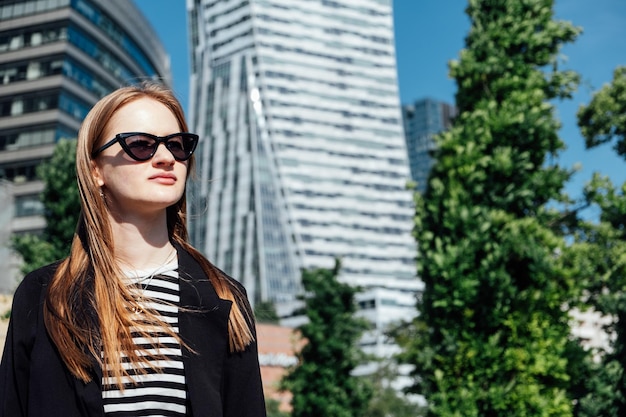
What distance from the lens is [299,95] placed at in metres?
148

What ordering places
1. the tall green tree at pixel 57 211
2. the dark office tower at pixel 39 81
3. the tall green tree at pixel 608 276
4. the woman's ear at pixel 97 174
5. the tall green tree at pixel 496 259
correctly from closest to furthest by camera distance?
the woman's ear at pixel 97 174, the tall green tree at pixel 496 259, the tall green tree at pixel 608 276, the tall green tree at pixel 57 211, the dark office tower at pixel 39 81

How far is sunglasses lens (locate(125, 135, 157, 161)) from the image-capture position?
2.74m

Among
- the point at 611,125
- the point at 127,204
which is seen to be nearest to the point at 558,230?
the point at 611,125

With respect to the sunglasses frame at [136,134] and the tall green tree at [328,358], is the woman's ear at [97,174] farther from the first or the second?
the tall green tree at [328,358]

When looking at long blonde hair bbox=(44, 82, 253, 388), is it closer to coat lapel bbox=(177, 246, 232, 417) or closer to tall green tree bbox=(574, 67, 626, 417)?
coat lapel bbox=(177, 246, 232, 417)

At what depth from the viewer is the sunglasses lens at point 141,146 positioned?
108 inches

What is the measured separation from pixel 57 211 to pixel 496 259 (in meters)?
13.7

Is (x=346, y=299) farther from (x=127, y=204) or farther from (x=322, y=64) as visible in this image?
(x=322, y=64)

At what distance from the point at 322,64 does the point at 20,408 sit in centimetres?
15376

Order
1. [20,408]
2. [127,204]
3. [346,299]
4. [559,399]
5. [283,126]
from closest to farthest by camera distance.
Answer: [20,408], [127,204], [559,399], [346,299], [283,126]

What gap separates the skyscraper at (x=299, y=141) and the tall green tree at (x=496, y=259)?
115m

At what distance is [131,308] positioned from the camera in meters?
2.67

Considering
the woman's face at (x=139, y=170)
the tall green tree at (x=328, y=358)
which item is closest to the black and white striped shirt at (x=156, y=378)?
the woman's face at (x=139, y=170)

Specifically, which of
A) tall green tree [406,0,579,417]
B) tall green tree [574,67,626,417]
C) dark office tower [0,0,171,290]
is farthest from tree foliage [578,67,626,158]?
dark office tower [0,0,171,290]
